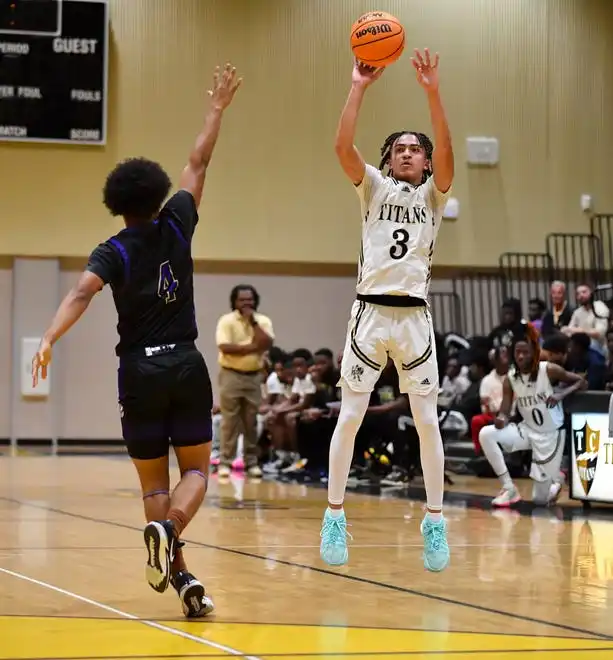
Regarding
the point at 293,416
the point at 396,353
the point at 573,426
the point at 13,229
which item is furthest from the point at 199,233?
the point at 396,353

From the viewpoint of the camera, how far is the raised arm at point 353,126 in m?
5.61

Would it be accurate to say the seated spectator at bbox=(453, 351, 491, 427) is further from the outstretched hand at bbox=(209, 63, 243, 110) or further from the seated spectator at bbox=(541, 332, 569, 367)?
the outstretched hand at bbox=(209, 63, 243, 110)

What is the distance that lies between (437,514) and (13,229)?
13298mm

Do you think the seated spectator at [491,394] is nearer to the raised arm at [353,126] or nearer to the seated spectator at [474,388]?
the seated spectator at [474,388]

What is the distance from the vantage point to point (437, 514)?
5.65 meters

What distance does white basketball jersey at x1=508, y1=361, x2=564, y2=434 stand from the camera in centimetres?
992

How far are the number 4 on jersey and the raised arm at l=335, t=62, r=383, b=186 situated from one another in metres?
1.24

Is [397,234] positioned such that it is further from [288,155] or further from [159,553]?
[288,155]

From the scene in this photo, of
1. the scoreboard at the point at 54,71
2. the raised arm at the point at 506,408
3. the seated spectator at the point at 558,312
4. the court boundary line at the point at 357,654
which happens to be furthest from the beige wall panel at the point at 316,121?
the court boundary line at the point at 357,654

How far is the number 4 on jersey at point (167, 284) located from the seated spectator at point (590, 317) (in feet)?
31.5

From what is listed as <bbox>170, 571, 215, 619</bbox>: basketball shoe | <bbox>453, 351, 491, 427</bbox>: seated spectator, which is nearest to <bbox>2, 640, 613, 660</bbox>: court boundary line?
<bbox>170, 571, 215, 619</bbox>: basketball shoe

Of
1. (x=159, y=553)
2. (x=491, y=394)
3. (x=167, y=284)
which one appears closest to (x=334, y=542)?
(x=159, y=553)

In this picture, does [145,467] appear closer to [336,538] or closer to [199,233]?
[336,538]

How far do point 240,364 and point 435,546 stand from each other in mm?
7142
